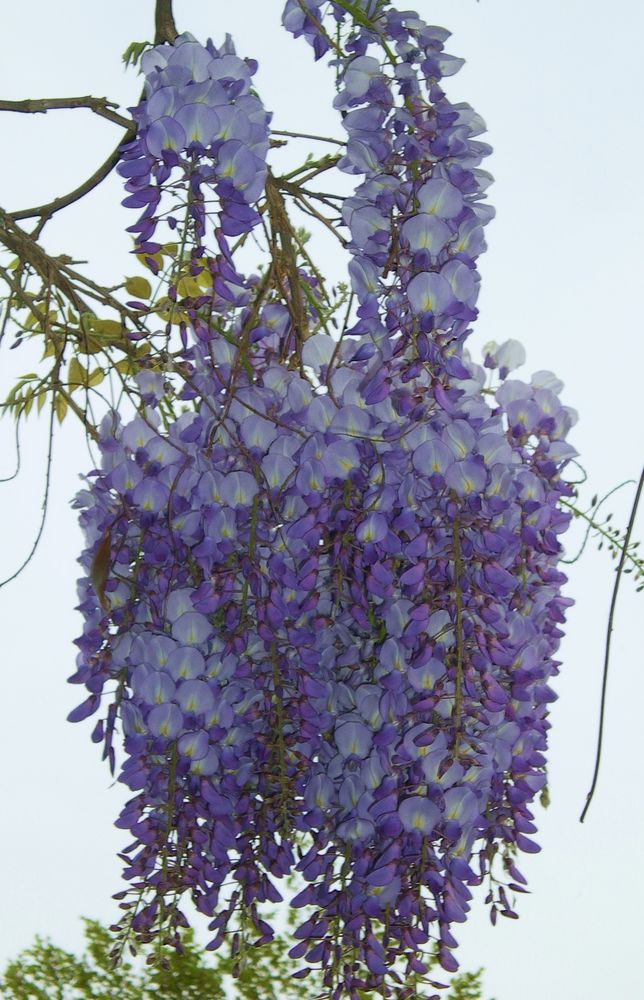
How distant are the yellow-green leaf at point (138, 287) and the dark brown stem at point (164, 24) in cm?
20

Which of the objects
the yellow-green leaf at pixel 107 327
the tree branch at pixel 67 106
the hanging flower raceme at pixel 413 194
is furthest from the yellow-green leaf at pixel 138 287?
the hanging flower raceme at pixel 413 194

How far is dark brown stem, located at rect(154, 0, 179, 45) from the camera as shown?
95cm

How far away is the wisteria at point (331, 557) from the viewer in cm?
79

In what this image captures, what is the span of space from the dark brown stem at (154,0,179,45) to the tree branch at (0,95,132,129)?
6 cm

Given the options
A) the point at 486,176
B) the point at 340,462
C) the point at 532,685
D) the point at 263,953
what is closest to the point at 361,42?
the point at 486,176

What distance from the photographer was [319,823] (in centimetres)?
86

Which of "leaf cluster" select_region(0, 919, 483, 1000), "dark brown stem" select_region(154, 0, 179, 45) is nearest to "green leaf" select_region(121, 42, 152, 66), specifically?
"dark brown stem" select_region(154, 0, 179, 45)

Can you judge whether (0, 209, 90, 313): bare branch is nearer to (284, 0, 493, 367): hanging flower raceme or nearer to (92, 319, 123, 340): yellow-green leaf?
(92, 319, 123, 340): yellow-green leaf

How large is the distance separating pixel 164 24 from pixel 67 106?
9cm

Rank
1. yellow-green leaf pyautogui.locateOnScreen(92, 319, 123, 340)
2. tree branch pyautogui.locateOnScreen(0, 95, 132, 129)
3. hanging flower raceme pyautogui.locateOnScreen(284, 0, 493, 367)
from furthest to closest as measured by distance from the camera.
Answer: yellow-green leaf pyautogui.locateOnScreen(92, 319, 123, 340), tree branch pyautogui.locateOnScreen(0, 95, 132, 129), hanging flower raceme pyautogui.locateOnScreen(284, 0, 493, 367)

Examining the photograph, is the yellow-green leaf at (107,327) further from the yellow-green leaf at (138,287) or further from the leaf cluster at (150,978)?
the leaf cluster at (150,978)

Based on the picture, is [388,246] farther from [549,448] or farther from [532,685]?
[532,685]

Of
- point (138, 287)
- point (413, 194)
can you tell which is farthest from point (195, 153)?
point (138, 287)

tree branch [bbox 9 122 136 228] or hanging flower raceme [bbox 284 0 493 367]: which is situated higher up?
tree branch [bbox 9 122 136 228]
